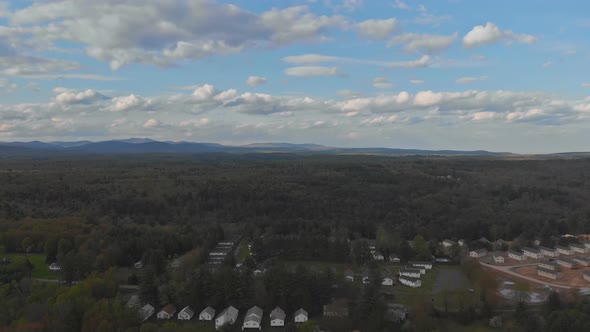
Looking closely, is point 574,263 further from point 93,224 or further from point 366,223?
point 93,224

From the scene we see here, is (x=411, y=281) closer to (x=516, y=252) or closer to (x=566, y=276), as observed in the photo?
(x=566, y=276)

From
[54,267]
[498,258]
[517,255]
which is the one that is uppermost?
[517,255]

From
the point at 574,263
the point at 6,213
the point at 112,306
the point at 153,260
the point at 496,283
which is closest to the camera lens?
the point at 112,306

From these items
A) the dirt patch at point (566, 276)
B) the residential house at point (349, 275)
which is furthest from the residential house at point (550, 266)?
the residential house at point (349, 275)

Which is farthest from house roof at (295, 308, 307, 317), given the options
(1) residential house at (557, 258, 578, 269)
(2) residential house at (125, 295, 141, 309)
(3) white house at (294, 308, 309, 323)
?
(1) residential house at (557, 258, 578, 269)

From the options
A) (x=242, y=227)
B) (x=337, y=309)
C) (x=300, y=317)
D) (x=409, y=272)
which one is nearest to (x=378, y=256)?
(x=409, y=272)

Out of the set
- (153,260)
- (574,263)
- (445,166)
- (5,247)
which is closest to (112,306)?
(153,260)
